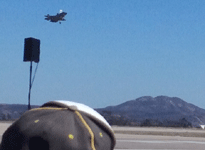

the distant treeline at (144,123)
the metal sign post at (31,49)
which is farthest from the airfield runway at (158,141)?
the distant treeline at (144,123)

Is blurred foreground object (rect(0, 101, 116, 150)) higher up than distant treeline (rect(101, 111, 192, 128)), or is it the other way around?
blurred foreground object (rect(0, 101, 116, 150))

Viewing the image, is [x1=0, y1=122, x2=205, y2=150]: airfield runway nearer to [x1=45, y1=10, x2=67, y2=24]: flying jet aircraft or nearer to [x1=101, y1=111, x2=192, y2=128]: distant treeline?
[x1=101, y1=111, x2=192, y2=128]: distant treeline

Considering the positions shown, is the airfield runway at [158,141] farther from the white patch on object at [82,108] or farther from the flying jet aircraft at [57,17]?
the flying jet aircraft at [57,17]

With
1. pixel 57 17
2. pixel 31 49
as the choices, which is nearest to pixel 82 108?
pixel 31 49

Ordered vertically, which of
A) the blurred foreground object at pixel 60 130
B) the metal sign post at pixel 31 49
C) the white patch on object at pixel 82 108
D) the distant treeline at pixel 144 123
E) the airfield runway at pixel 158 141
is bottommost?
the distant treeline at pixel 144 123

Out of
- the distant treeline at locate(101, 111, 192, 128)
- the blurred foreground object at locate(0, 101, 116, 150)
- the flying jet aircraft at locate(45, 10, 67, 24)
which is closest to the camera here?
the blurred foreground object at locate(0, 101, 116, 150)

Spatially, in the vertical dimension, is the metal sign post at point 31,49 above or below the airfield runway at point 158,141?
above

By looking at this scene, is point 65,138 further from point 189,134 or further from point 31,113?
point 189,134

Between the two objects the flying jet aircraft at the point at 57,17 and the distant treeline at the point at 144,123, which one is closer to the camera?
the distant treeline at the point at 144,123

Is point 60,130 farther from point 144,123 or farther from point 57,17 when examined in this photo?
point 57,17

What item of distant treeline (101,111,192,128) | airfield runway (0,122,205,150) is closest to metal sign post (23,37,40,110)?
airfield runway (0,122,205,150)

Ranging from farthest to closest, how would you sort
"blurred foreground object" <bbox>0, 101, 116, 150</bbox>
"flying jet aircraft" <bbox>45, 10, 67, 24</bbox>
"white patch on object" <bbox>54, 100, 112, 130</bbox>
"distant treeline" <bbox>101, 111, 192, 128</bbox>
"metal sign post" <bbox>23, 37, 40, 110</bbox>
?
1. "flying jet aircraft" <bbox>45, 10, 67, 24</bbox>
2. "distant treeline" <bbox>101, 111, 192, 128</bbox>
3. "metal sign post" <bbox>23, 37, 40, 110</bbox>
4. "white patch on object" <bbox>54, 100, 112, 130</bbox>
5. "blurred foreground object" <bbox>0, 101, 116, 150</bbox>

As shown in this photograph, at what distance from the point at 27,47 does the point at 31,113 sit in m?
17.5

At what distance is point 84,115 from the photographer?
7.14 ft
